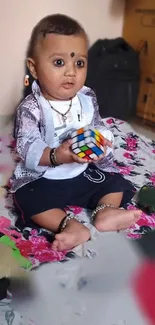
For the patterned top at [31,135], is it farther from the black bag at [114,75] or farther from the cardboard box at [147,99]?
the cardboard box at [147,99]

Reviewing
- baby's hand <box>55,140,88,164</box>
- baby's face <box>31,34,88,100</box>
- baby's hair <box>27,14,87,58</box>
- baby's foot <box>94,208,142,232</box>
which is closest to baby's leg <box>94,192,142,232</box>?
baby's foot <box>94,208,142,232</box>

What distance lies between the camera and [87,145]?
0.92m

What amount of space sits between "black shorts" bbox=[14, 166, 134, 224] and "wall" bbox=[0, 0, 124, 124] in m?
0.91

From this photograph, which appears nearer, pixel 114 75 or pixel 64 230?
pixel 64 230

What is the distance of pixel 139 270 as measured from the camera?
90 cm

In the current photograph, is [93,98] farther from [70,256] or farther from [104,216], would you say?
[70,256]

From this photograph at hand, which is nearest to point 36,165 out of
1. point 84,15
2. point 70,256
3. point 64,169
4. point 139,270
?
point 64,169

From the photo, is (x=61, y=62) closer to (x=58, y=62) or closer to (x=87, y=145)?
(x=58, y=62)

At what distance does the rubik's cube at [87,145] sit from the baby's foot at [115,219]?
0.50 feet

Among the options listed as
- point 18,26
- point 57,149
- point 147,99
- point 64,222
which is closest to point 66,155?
point 57,149

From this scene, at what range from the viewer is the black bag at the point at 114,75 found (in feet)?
6.63

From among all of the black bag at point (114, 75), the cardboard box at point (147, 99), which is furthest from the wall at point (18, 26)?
the cardboard box at point (147, 99)

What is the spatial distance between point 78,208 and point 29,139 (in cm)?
23

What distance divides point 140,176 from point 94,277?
19.4 inches
